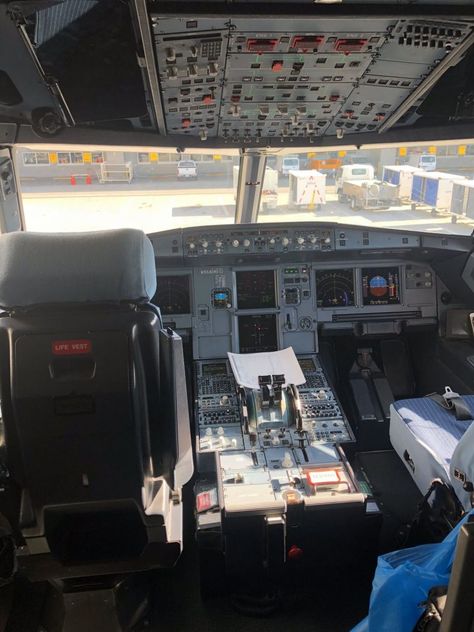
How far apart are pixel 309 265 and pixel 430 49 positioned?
5.37ft

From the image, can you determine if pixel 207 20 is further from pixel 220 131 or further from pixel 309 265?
pixel 309 265

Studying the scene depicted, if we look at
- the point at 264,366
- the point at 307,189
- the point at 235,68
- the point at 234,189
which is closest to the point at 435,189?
the point at 307,189

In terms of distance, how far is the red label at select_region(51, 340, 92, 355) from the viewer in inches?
57.0

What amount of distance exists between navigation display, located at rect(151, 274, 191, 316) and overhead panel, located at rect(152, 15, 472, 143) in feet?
3.12

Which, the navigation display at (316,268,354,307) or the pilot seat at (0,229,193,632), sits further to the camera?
the navigation display at (316,268,354,307)

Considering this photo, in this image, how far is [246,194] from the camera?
3.52 m

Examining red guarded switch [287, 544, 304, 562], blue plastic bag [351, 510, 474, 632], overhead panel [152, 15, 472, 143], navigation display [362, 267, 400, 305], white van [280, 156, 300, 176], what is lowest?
red guarded switch [287, 544, 304, 562]

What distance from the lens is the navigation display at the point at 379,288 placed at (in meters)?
3.42

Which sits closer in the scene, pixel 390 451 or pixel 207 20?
pixel 207 20

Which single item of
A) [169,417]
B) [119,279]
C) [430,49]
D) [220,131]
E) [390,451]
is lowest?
[390,451]

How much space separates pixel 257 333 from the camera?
3.33m

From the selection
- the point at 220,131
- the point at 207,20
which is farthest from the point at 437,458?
the point at 220,131

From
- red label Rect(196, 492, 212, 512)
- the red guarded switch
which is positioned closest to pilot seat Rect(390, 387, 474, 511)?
the red guarded switch

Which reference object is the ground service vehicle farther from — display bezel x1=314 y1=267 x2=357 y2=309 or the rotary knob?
the rotary knob
